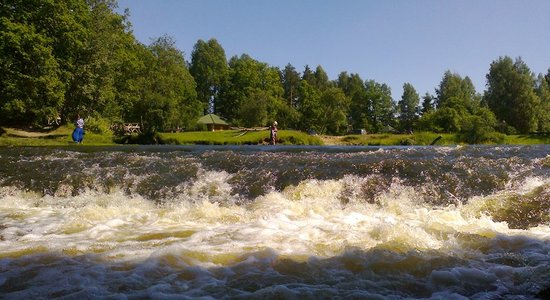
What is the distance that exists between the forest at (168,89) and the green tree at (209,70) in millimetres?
242

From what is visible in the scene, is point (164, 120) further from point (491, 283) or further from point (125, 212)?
point (491, 283)

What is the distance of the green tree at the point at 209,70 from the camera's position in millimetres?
97562

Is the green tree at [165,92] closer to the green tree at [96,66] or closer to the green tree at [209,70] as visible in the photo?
the green tree at [96,66]

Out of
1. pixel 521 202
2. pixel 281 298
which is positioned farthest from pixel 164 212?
pixel 521 202

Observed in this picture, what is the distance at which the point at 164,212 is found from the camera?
31.0 feet

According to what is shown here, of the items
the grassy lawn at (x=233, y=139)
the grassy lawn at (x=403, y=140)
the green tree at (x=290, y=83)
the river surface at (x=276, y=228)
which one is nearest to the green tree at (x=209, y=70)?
the green tree at (x=290, y=83)

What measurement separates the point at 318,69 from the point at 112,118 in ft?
256

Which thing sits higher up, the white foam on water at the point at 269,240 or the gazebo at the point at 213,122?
the gazebo at the point at 213,122

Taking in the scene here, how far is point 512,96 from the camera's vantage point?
71.4m

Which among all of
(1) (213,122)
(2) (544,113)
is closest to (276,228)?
(1) (213,122)

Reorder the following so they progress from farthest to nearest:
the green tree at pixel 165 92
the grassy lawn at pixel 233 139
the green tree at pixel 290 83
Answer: the green tree at pixel 290 83 → the green tree at pixel 165 92 → the grassy lawn at pixel 233 139

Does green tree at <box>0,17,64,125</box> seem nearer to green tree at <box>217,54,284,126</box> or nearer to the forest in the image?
the forest

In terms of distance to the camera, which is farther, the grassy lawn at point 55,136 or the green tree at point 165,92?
the green tree at point 165,92

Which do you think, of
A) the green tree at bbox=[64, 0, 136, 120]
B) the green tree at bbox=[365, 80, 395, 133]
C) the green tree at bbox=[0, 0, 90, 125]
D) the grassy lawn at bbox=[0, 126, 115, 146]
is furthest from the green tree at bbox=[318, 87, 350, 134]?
the green tree at bbox=[0, 0, 90, 125]
